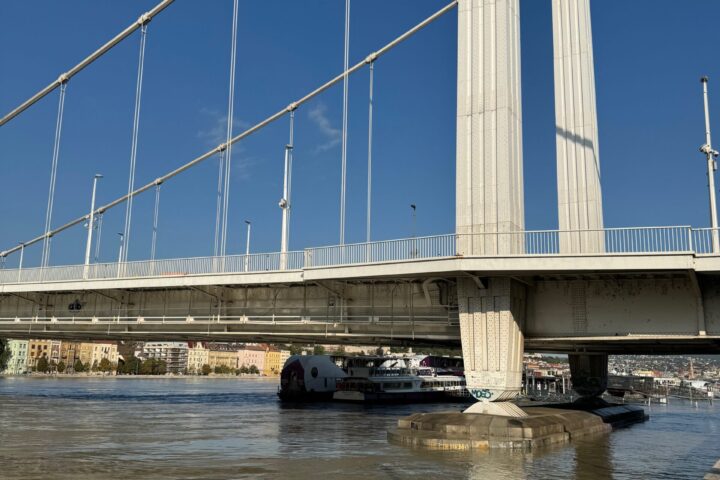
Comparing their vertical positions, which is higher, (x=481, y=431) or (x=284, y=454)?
(x=481, y=431)

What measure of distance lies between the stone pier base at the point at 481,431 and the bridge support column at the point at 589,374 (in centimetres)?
1993

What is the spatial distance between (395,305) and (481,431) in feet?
28.5

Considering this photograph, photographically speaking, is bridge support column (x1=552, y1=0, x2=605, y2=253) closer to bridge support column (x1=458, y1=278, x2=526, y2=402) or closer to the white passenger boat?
bridge support column (x1=458, y1=278, x2=526, y2=402)

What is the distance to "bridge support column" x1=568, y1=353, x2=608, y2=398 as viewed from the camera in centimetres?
5391

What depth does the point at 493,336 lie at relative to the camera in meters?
29.9

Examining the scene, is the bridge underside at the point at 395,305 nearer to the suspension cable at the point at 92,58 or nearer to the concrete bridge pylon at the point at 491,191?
the concrete bridge pylon at the point at 491,191

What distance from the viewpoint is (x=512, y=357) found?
29734 mm

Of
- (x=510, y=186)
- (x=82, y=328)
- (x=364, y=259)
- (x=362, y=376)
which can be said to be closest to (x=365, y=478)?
(x=364, y=259)

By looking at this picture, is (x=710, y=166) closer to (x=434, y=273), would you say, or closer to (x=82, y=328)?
(x=434, y=273)

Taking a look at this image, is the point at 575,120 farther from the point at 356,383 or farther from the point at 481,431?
the point at 356,383

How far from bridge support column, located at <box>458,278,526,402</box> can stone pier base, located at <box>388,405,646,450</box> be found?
133cm

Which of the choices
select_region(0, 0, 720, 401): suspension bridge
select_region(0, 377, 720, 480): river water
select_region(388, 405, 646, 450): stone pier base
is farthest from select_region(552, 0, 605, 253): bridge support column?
select_region(0, 377, 720, 480): river water

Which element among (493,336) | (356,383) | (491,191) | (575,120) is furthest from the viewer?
(356,383)

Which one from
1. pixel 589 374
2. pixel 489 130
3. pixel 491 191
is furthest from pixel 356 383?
pixel 489 130
